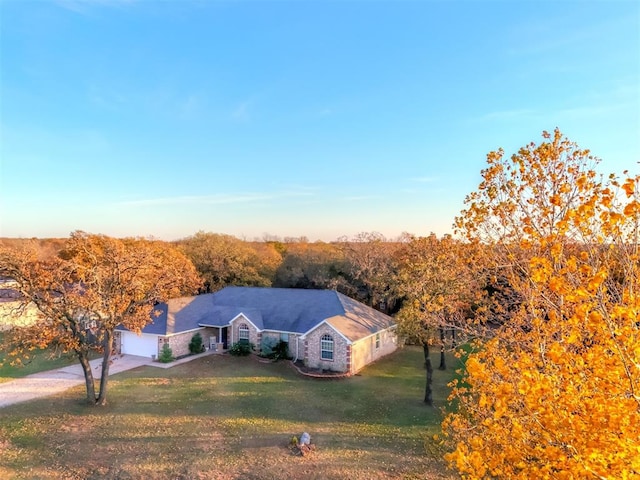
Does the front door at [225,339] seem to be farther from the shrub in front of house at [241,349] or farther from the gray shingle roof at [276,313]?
the shrub in front of house at [241,349]

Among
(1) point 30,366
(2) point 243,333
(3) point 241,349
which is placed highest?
(2) point 243,333

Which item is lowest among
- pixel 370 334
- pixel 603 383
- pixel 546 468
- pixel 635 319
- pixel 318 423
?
pixel 318 423

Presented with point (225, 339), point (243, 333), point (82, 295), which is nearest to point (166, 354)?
point (225, 339)

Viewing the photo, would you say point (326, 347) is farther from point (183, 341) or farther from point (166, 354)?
point (166, 354)

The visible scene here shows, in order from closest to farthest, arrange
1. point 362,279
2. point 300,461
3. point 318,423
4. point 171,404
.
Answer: point 300,461 → point 318,423 → point 171,404 → point 362,279

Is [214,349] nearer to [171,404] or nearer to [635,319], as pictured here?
[171,404]

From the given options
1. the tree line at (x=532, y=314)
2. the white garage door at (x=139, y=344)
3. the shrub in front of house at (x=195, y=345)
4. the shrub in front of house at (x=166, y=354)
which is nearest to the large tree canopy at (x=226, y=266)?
the white garage door at (x=139, y=344)

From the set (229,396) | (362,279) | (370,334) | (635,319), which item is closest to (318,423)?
(229,396)

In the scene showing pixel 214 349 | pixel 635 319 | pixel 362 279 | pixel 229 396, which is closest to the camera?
pixel 635 319
